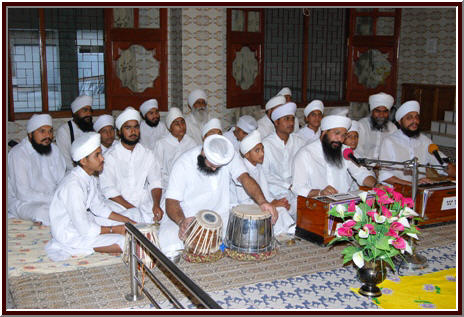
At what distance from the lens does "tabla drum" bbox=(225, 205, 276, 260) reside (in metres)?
4.09

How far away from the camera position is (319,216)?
458cm

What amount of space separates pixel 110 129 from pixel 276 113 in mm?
1937

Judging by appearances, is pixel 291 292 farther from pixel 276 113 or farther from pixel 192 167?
pixel 276 113

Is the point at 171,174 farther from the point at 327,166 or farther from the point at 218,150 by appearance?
the point at 327,166

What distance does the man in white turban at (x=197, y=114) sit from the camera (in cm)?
785

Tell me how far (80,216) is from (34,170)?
180 centimetres

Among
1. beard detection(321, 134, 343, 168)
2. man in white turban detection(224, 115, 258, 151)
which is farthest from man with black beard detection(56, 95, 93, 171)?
beard detection(321, 134, 343, 168)

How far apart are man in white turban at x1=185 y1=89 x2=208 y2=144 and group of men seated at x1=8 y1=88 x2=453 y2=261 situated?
3.30ft

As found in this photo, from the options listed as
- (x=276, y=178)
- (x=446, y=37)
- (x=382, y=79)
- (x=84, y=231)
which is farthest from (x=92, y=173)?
(x=446, y=37)

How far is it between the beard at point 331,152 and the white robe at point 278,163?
2.17 feet

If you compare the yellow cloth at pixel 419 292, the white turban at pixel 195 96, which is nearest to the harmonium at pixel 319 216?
the yellow cloth at pixel 419 292

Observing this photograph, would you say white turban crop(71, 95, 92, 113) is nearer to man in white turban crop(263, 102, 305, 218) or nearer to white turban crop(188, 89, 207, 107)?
white turban crop(188, 89, 207, 107)

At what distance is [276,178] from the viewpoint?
5938mm

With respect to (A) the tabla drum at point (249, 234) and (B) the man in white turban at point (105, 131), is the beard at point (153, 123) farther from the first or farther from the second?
(A) the tabla drum at point (249, 234)
